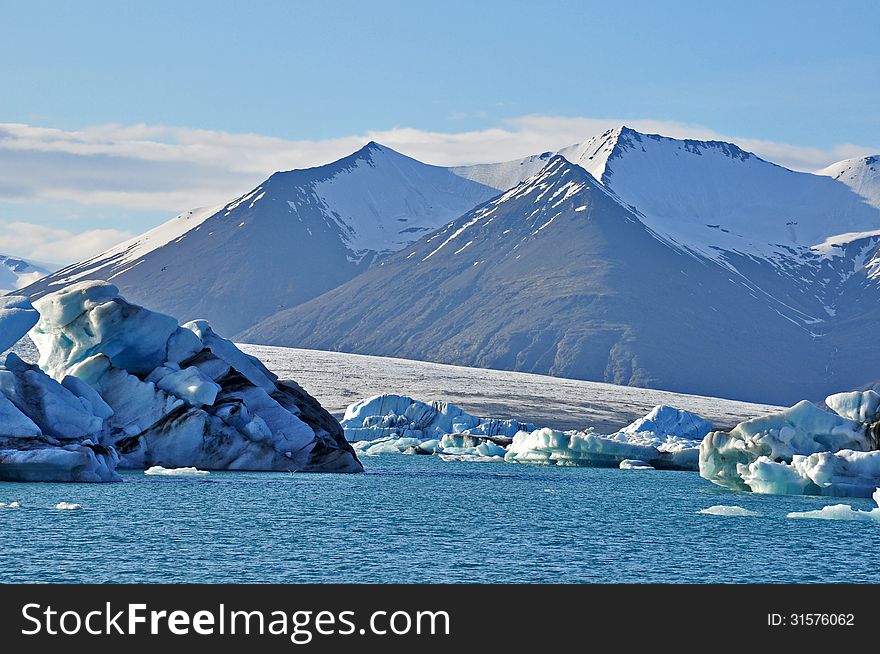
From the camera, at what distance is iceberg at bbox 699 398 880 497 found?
54156mm

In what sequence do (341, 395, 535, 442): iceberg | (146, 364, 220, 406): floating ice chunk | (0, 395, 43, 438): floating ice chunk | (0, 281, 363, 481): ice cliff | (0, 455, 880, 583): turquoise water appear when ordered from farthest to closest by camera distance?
(341, 395, 535, 442): iceberg < (0, 281, 363, 481): ice cliff < (146, 364, 220, 406): floating ice chunk < (0, 395, 43, 438): floating ice chunk < (0, 455, 880, 583): turquoise water

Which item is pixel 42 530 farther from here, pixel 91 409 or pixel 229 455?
pixel 229 455

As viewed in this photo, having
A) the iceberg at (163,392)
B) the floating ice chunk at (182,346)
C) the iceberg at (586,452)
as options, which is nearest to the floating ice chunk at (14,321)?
the iceberg at (163,392)

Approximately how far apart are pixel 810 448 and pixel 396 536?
23453 millimetres

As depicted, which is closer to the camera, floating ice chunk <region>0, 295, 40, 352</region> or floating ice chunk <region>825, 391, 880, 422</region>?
floating ice chunk <region>0, 295, 40, 352</region>

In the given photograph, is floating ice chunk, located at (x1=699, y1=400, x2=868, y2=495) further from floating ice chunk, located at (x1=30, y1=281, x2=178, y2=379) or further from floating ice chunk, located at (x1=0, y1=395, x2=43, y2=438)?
floating ice chunk, located at (x1=0, y1=395, x2=43, y2=438)

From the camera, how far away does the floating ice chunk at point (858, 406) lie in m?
56.8

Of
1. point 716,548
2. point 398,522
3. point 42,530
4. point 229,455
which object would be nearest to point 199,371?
point 229,455

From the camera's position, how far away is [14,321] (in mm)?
54531

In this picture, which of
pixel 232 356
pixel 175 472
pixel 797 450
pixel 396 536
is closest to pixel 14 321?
pixel 175 472

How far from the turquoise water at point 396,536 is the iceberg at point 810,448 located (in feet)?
3.92

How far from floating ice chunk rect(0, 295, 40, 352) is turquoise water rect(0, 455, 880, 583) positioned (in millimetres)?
6826

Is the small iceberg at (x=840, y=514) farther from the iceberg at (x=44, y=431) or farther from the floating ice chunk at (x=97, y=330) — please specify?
the floating ice chunk at (x=97, y=330)

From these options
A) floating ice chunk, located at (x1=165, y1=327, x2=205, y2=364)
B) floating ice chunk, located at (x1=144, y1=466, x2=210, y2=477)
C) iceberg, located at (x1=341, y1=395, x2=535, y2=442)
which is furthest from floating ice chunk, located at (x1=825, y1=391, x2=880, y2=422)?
iceberg, located at (x1=341, y1=395, x2=535, y2=442)
